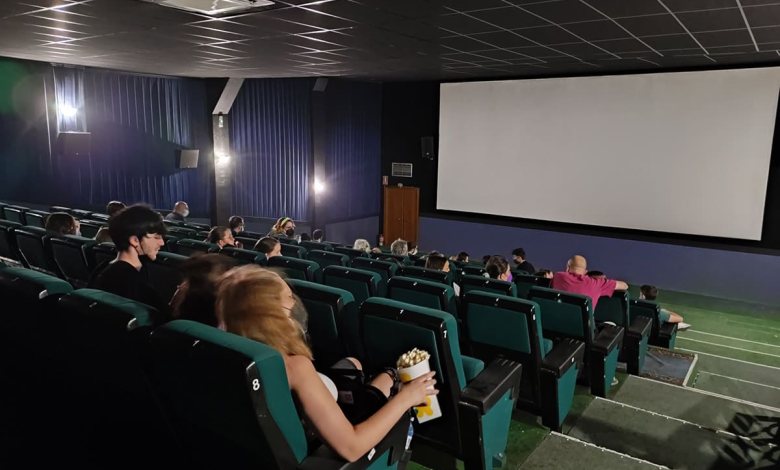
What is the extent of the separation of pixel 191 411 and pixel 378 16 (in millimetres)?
4234

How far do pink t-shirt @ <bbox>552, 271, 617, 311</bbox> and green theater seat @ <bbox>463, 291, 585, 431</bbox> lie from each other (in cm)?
125

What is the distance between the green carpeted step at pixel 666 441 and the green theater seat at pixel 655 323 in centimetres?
158

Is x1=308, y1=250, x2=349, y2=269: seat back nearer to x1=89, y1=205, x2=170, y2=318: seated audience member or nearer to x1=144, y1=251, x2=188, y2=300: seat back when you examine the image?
x1=144, y1=251, x2=188, y2=300: seat back

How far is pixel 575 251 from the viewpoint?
9859 millimetres

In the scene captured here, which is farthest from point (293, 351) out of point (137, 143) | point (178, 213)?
point (137, 143)

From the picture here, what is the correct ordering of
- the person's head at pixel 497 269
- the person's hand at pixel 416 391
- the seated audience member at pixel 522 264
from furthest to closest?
the seated audience member at pixel 522 264 < the person's head at pixel 497 269 < the person's hand at pixel 416 391

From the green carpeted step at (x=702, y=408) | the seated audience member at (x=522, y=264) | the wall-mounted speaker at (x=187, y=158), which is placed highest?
the wall-mounted speaker at (x=187, y=158)

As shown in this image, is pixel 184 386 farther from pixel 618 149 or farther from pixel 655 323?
pixel 618 149

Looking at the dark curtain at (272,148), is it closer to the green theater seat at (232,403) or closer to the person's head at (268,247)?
the person's head at (268,247)

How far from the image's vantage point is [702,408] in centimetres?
381

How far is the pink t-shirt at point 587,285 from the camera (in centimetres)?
451

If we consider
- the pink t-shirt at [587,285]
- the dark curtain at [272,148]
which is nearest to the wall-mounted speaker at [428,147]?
the dark curtain at [272,148]

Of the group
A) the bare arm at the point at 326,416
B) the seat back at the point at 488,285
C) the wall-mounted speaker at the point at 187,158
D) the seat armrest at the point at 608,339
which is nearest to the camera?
the bare arm at the point at 326,416

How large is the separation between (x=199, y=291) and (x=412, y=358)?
3.02 feet
